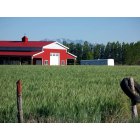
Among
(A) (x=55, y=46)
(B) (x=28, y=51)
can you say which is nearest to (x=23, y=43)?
(B) (x=28, y=51)

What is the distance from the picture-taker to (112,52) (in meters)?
23.5

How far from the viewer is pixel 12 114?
5.76m

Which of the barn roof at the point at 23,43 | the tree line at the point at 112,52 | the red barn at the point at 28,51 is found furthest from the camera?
the tree line at the point at 112,52

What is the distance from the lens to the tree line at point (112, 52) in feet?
60.8

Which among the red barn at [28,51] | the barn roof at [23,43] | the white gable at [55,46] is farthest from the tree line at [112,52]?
the barn roof at [23,43]

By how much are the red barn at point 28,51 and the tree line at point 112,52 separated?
2.00 meters

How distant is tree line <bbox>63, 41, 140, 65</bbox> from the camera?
730 inches

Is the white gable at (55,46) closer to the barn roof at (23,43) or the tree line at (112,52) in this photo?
the barn roof at (23,43)

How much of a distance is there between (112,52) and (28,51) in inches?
353

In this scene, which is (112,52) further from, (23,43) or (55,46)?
(23,43)
